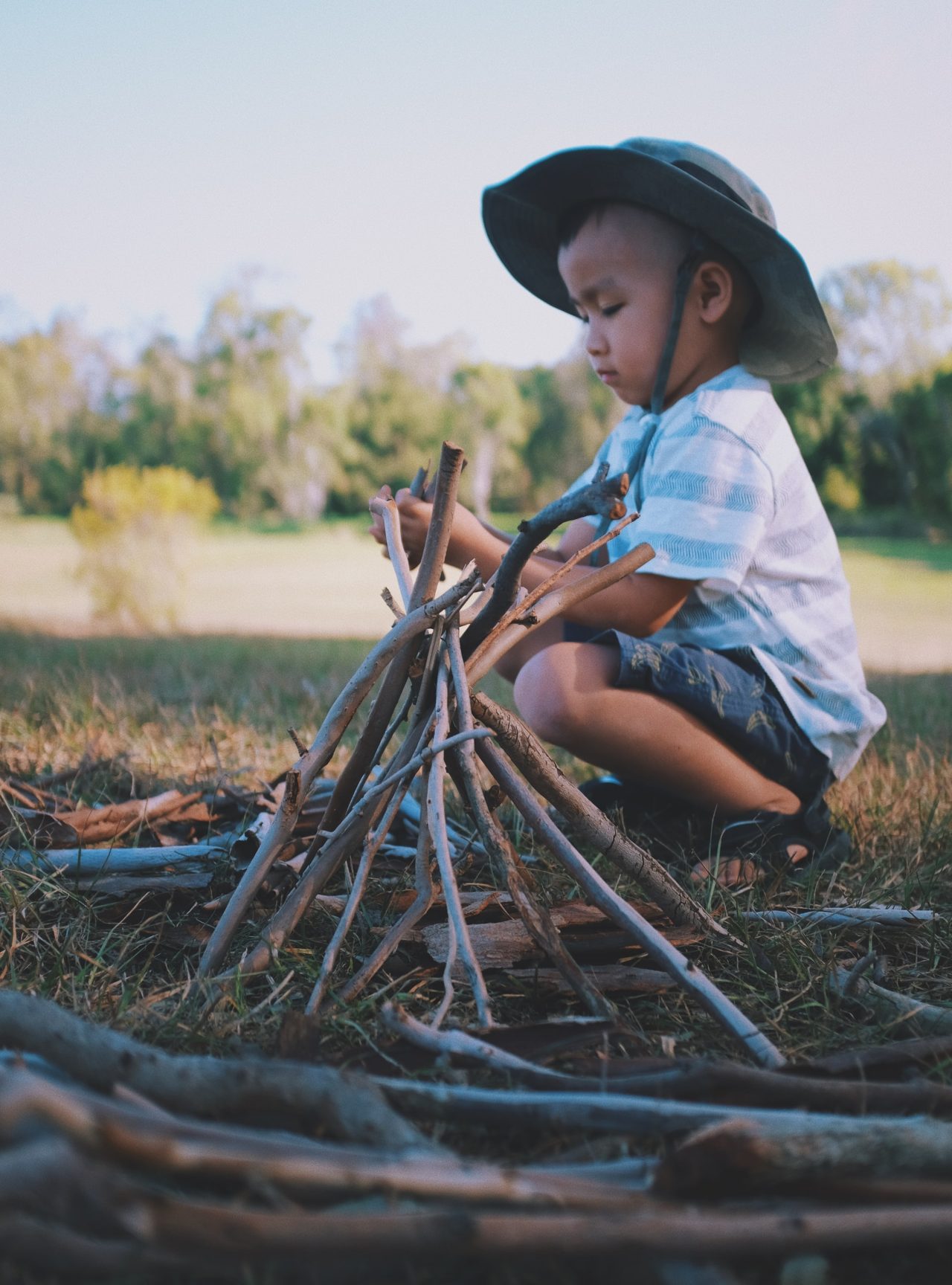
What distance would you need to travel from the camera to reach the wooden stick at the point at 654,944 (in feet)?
4.25

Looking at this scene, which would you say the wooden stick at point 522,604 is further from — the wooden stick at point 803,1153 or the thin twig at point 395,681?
the wooden stick at point 803,1153

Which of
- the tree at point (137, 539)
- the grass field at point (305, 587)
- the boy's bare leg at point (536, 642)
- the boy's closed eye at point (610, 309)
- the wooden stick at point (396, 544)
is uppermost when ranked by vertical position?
the boy's closed eye at point (610, 309)

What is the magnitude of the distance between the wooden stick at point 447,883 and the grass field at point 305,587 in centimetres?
769

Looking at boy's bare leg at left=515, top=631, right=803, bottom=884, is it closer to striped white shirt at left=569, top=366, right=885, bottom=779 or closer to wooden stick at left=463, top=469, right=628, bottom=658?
striped white shirt at left=569, top=366, right=885, bottom=779

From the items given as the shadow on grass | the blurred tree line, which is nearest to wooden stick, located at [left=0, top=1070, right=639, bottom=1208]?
the shadow on grass

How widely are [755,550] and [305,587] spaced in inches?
780

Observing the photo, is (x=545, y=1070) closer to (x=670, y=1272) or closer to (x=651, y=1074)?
(x=651, y=1074)

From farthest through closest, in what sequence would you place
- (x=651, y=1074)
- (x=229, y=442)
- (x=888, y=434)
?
(x=229, y=442), (x=888, y=434), (x=651, y=1074)

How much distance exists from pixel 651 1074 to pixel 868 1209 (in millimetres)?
322

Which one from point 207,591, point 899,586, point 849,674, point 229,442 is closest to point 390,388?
point 229,442

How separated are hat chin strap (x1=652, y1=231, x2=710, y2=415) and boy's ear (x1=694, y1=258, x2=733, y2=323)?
0.05 meters

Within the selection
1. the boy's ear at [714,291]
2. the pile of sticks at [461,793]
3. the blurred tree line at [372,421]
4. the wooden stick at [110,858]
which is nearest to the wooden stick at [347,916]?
the pile of sticks at [461,793]

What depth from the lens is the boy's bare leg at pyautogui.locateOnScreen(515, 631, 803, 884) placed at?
2172 millimetres

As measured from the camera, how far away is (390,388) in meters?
28.6
